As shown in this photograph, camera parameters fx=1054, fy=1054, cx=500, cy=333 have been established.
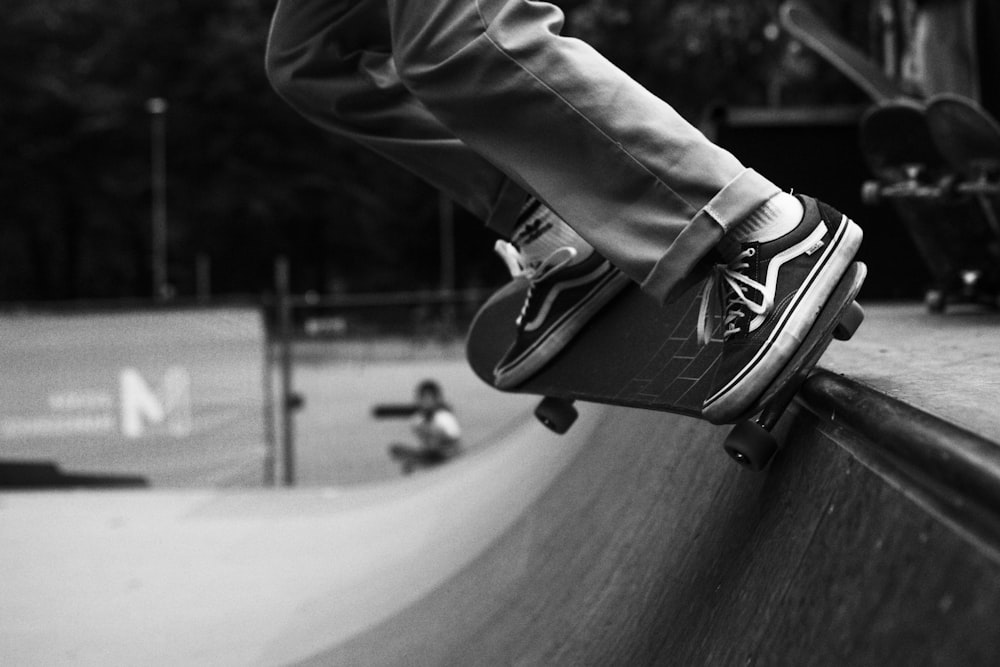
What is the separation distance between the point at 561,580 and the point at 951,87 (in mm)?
2732

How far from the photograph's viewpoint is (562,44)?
1408mm

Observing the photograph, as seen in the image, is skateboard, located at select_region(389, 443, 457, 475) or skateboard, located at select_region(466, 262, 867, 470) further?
skateboard, located at select_region(389, 443, 457, 475)

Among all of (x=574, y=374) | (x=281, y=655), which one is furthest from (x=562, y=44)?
(x=281, y=655)

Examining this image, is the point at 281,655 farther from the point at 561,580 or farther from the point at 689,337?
the point at 689,337

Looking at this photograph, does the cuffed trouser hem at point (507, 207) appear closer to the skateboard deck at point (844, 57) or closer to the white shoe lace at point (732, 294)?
the white shoe lace at point (732, 294)

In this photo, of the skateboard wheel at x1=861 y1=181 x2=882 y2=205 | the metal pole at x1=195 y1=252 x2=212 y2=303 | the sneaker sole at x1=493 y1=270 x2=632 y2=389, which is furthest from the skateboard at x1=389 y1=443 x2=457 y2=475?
the metal pole at x1=195 y1=252 x2=212 y2=303

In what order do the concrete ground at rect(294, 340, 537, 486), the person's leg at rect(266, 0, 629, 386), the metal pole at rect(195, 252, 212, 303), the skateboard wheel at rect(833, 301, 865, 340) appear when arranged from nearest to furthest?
the skateboard wheel at rect(833, 301, 865, 340) < the person's leg at rect(266, 0, 629, 386) < the concrete ground at rect(294, 340, 537, 486) < the metal pole at rect(195, 252, 212, 303)

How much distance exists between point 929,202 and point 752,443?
211 centimetres

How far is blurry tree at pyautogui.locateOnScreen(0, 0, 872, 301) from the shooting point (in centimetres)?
3062

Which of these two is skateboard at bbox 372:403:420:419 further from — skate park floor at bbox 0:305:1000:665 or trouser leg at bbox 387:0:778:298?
trouser leg at bbox 387:0:778:298

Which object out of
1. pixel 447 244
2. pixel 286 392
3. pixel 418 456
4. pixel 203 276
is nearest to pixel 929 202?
pixel 418 456

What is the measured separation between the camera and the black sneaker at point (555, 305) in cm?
168

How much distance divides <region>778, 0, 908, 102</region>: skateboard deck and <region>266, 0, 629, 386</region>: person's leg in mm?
2772

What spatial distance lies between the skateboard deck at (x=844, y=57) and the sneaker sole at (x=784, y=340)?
10.0 feet
